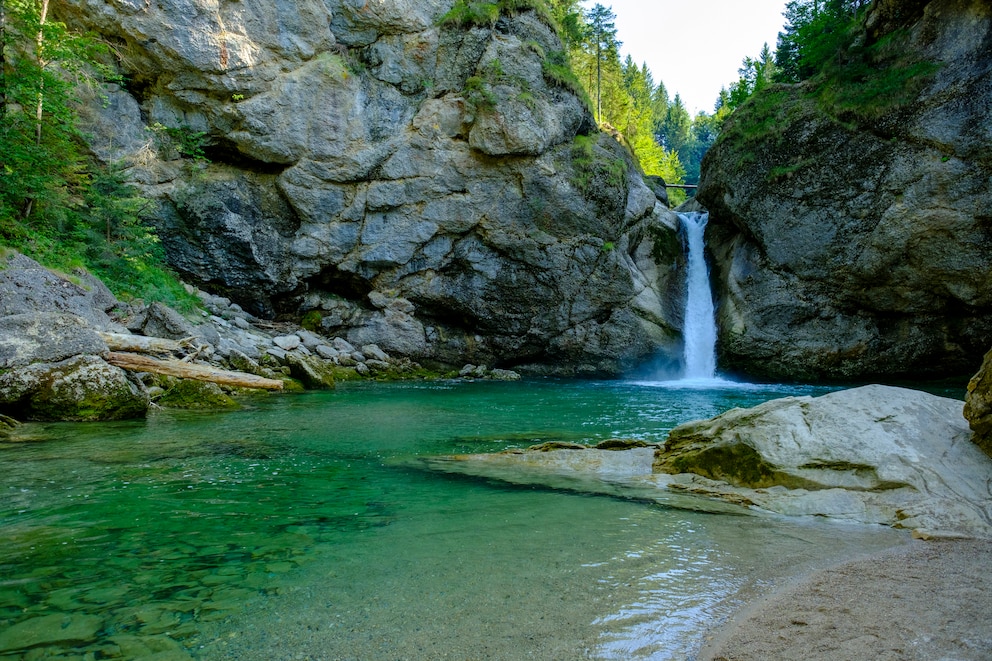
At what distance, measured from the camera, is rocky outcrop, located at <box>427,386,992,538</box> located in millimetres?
4648

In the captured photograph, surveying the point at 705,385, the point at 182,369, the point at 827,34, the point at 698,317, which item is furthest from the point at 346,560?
the point at 827,34

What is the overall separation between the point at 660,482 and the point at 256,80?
75.9 ft

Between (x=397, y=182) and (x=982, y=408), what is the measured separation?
71.7 feet

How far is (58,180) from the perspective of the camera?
1611 centimetres

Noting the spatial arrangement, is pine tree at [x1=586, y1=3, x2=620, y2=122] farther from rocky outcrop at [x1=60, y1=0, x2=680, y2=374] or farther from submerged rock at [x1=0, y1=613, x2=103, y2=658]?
submerged rock at [x1=0, y1=613, x2=103, y2=658]

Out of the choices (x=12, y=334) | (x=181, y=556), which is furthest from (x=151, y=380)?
(x=181, y=556)

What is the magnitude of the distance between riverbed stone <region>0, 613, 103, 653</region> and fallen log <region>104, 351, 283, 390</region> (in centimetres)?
988

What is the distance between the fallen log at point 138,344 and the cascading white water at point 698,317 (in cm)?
2048

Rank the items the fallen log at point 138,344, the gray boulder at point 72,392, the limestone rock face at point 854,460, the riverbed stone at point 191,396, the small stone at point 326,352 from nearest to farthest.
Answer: the limestone rock face at point 854,460
the gray boulder at point 72,392
the riverbed stone at point 191,396
the fallen log at point 138,344
the small stone at point 326,352

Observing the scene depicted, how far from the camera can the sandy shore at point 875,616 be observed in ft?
7.80

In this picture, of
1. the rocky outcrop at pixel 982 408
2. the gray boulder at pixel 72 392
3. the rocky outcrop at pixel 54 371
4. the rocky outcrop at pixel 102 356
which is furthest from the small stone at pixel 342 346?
the rocky outcrop at pixel 982 408

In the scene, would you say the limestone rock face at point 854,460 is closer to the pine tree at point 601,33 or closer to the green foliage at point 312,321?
the green foliage at point 312,321

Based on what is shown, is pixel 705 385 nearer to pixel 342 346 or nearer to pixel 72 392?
pixel 342 346

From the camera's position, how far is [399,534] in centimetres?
435
